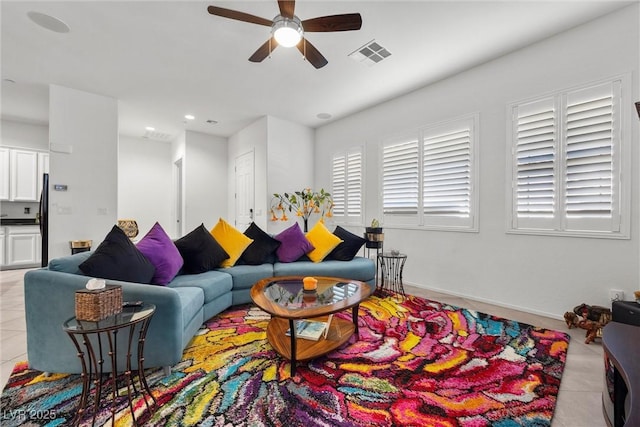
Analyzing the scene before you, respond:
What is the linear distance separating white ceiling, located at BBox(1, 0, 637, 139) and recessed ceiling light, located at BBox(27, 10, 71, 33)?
53 mm

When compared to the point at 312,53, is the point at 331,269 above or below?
below

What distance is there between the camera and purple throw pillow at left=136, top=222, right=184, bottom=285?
2367 mm

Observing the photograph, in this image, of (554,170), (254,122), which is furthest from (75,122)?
(554,170)

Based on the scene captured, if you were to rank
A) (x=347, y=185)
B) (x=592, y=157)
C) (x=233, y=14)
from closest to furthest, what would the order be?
(x=233, y=14), (x=592, y=157), (x=347, y=185)

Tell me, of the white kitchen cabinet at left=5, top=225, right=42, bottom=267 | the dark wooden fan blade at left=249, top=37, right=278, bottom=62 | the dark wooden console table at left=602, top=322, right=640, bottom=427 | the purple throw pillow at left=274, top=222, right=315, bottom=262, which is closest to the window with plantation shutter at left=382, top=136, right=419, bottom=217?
the purple throw pillow at left=274, top=222, right=315, bottom=262

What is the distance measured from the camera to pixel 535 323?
263 cm

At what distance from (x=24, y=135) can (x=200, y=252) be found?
5.40 metres

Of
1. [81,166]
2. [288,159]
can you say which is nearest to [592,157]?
[288,159]

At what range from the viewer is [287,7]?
2.01m

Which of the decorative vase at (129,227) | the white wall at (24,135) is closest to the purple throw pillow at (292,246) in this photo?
the decorative vase at (129,227)

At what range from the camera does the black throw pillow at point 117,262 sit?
1849mm

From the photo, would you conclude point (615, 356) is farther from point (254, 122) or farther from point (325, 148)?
point (254, 122)

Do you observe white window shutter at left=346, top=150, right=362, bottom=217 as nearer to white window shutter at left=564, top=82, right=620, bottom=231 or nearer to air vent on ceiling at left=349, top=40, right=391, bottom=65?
air vent on ceiling at left=349, top=40, right=391, bottom=65

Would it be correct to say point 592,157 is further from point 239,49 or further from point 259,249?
point 239,49
